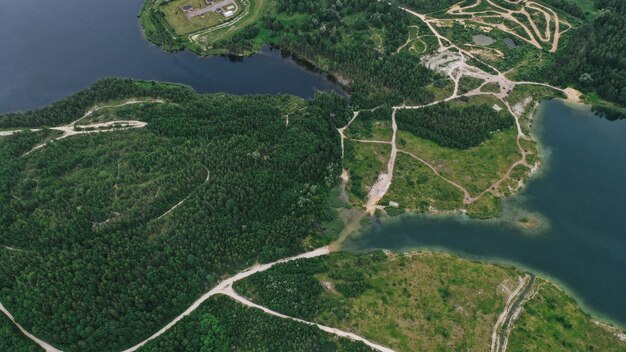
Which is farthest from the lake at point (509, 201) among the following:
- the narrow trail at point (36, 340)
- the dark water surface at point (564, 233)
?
the narrow trail at point (36, 340)

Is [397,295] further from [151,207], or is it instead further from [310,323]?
[151,207]

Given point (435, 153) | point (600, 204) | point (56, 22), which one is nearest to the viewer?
point (600, 204)

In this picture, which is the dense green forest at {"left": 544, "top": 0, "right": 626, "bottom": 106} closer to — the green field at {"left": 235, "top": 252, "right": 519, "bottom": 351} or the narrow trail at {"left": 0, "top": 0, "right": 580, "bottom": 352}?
the narrow trail at {"left": 0, "top": 0, "right": 580, "bottom": 352}

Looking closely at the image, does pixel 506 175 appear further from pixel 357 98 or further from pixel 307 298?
pixel 307 298

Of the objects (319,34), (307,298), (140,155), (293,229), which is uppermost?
(319,34)

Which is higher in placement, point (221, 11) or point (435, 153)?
point (221, 11)

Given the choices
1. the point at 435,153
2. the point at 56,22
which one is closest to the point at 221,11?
the point at 56,22

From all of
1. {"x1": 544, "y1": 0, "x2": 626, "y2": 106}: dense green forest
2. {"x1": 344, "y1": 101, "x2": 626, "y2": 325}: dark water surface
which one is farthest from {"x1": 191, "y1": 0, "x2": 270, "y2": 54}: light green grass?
{"x1": 544, "y1": 0, "x2": 626, "y2": 106}: dense green forest

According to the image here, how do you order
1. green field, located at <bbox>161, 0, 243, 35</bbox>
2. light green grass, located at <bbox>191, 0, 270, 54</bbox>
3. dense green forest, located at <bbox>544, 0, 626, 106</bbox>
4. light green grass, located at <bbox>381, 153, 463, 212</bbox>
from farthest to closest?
green field, located at <bbox>161, 0, 243, 35</bbox> < light green grass, located at <bbox>191, 0, 270, 54</bbox> < dense green forest, located at <bbox>544, 0, 626, 106</bbox> < light green grass, located at <bbox>381, 153, 463, 212</bbox>
